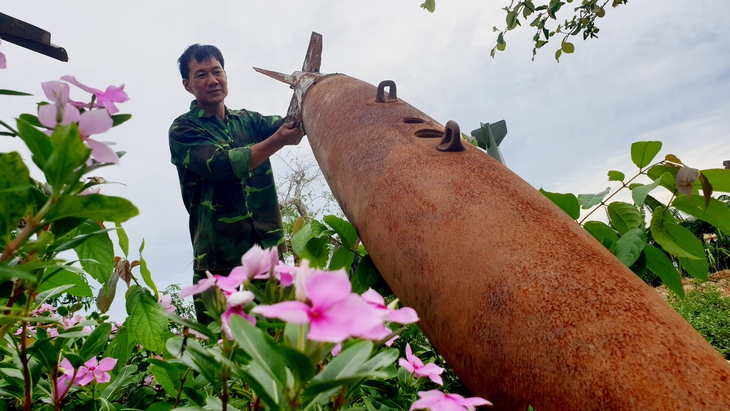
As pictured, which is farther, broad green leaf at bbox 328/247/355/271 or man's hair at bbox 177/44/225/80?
man's hair at bbox 177/44/225/80

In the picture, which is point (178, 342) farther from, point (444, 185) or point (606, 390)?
point (444, 185)

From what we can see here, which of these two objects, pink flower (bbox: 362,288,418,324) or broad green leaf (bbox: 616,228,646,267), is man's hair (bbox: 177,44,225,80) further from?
pink flower (bbox: 362,288,418,324)

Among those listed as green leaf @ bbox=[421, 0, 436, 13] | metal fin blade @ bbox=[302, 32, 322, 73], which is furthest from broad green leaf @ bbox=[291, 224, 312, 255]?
metal fin blade @ bbox=[302, 32, 322, 73]

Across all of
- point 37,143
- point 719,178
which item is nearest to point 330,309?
point 37,143

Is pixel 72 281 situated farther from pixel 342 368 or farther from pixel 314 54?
pixel 314 54

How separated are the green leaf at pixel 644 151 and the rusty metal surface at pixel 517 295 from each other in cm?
50

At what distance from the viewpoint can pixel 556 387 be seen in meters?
0.74

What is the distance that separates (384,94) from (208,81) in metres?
2.26

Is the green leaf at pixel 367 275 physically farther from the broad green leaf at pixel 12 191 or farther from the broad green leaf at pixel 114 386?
the broad green leaf at pixel 12 191

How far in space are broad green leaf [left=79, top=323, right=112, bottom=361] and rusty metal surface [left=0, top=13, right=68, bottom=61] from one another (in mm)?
Answer: 1154

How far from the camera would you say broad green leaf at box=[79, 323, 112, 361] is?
0.88m

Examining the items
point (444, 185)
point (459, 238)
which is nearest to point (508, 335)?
point (459, 238)

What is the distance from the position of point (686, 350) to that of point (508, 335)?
0.29 m

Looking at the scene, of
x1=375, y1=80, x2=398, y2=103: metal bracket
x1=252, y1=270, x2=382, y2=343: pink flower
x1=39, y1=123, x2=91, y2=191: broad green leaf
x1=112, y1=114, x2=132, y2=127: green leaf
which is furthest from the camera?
x1=375, y1=80, x2=398, y2=103: metal bracket
